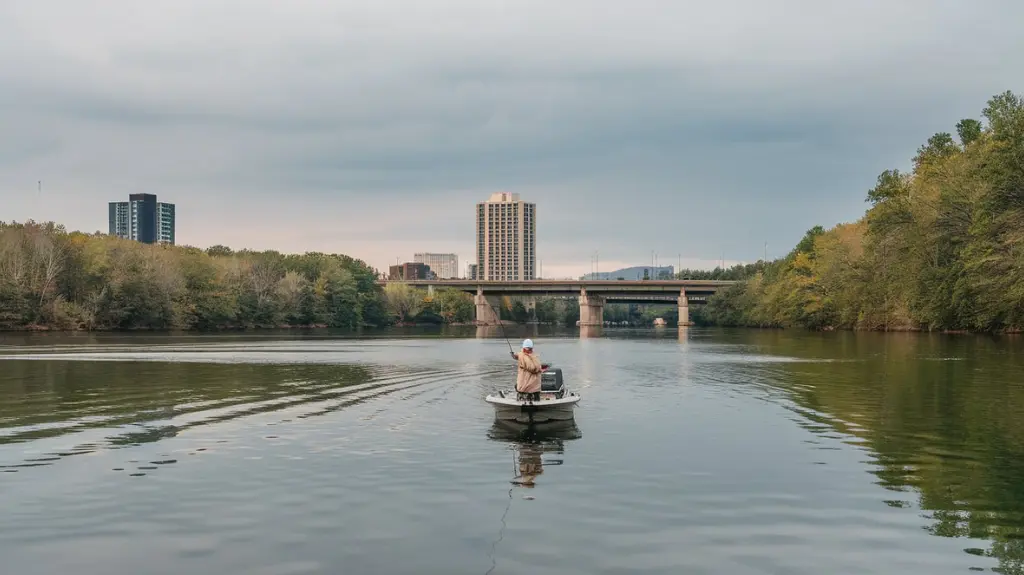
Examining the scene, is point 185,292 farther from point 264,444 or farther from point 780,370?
point 264,444

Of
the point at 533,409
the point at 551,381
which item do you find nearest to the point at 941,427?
the point at 551,381

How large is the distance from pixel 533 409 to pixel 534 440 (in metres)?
1.16

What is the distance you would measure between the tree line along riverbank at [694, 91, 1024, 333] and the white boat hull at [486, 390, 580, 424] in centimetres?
5844

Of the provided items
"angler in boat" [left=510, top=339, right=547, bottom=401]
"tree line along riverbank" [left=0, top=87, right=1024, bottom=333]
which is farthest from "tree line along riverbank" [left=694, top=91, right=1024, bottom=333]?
"angler in boat" [left=510, top=339, right=547, bottom=401]

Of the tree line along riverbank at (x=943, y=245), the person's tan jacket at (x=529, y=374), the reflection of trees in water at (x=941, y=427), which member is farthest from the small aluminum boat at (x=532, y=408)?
the tree line along riverbank at (x=943, y=245)

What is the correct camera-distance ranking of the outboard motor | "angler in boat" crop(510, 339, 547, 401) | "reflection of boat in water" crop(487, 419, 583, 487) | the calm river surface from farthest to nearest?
1. the outboard motor
2. "angler in boat" crop(510, 339, 547, 401)
3. "reflection of boat in water" crop(487, 419, 583, 487)
4. the calm river surface

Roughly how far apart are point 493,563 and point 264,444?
1369cm

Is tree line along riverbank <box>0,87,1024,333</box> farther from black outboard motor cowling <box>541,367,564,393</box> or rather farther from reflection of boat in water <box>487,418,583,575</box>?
reflection of boat in water <box>487,418,583,575</box>

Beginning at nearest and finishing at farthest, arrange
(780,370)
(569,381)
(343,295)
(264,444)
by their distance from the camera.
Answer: (264,444) → (569,381) → (780,370) → (343,295)

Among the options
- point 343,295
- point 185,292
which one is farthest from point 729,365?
point 343,295

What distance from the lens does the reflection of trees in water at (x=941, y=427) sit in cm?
1755

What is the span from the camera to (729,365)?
63281 millimetres

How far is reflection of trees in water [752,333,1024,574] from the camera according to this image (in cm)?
1755

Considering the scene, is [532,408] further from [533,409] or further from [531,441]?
[531,441]
